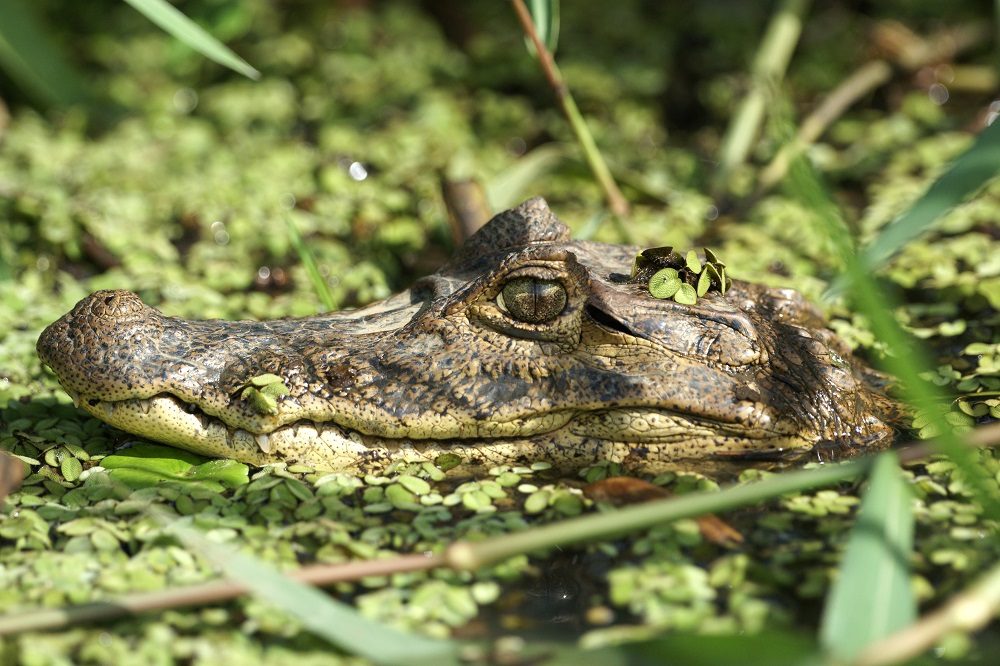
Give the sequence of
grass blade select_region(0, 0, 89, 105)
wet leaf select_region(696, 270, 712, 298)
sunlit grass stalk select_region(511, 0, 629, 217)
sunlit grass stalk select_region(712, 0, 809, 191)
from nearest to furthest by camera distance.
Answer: wet leaf select_region(696, 270, 712, 298) → sunlit grass stalk select_region(511, 0, 629, 217) → sunlit grass stalk select_region(712, 0, 809, 191) → grass blade select_region(0, 0, 89, 105)

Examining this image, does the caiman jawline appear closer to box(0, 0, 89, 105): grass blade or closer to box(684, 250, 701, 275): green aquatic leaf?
box(684, 250, 701, 275): green aquatic leaf

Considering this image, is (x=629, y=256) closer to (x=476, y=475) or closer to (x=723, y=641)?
(x=476, y=475)

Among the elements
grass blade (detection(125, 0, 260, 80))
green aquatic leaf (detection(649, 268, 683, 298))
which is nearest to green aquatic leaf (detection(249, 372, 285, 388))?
grass blade (detection(125, 0, 260, 80))

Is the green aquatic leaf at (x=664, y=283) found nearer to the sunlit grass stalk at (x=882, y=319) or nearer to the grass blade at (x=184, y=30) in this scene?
the sunlit grass stalk at (x=882, y=319)

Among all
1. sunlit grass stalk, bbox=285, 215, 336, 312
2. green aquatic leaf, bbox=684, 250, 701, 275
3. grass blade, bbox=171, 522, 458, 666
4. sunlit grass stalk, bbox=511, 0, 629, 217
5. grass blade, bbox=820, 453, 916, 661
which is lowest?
grass blade, bbox=171, 522, 458, 666

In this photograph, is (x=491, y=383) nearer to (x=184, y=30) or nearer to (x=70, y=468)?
(x=70, y=468)

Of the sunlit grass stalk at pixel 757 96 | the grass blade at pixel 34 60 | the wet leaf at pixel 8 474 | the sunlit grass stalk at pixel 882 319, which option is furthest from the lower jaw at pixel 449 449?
the grass blade at pixel 34 60

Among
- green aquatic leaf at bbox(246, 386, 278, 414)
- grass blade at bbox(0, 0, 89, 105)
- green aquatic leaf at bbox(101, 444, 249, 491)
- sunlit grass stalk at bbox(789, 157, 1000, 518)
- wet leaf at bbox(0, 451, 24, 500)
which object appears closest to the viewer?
sunlit grass stalk at bbox(789, 157, 1000, 518)

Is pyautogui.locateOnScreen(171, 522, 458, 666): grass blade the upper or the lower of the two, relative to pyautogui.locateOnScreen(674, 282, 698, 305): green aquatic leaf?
lower
